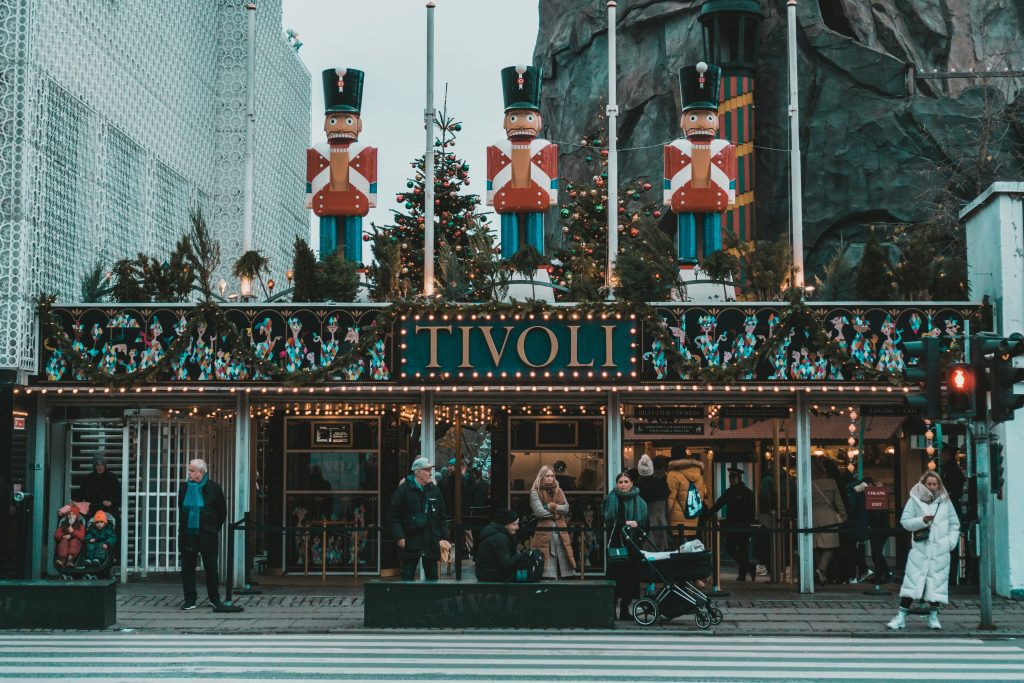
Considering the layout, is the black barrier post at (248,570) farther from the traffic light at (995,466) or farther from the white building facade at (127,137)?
the traffic light at (995,466)

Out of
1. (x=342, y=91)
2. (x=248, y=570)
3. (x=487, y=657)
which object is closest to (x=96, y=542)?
(x=248, y=570)

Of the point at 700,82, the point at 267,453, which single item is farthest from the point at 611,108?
the point at 267,453

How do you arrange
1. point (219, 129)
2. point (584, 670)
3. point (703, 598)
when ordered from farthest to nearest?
1. point (219, 129)
2. point (703, 598)
3. point (584, 670)

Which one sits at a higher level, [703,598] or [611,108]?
[611,108]

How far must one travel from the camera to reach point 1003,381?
15.1 metres

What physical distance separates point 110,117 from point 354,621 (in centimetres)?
1106

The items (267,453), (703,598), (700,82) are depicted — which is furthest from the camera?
(700,82)

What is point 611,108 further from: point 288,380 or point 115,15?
point 115,15

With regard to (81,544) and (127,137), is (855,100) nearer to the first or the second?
(127,137)

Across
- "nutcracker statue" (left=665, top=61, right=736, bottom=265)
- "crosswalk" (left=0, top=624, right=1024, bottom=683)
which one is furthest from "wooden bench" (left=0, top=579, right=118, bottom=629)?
"nutcracker statue" (left=665, top=61, right=736, bottom=265)

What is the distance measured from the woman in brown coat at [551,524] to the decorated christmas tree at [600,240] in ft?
9.27

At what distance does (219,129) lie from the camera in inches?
1120

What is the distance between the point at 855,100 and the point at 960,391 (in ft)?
104

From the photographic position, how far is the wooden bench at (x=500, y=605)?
1498cm
